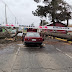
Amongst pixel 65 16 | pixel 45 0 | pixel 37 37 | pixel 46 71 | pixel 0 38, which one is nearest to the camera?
pixel 46 71

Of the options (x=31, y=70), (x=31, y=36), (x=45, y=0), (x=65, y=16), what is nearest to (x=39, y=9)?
(x=45, y=0)

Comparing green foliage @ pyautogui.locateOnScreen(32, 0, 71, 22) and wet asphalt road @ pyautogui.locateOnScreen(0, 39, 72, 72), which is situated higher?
green foliage @ pyautogui.locateOnScreen(32, 0, 71, 22)

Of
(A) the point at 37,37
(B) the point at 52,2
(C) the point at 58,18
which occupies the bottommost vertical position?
(A) the point at 37,37

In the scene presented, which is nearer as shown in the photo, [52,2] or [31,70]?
[31,70]

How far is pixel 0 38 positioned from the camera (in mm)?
15695

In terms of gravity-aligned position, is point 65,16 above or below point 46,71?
above

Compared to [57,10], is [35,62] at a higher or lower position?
lower

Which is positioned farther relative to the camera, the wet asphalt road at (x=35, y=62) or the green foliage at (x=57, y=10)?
the green foliage at (x=57, y=10)

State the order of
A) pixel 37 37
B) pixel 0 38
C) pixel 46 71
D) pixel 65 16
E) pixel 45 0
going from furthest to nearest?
pixel 45 0
pixel 65 16
pixel 0 38
pixel 37 37
pixel 46 71

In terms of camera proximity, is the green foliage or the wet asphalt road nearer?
the wet asphalt road

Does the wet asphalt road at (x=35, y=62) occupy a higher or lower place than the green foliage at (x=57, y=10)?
lower

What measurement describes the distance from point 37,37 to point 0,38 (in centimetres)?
766

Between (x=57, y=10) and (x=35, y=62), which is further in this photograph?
(x=57, y=10)

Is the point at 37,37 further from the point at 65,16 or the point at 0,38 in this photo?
the point at 65,16
